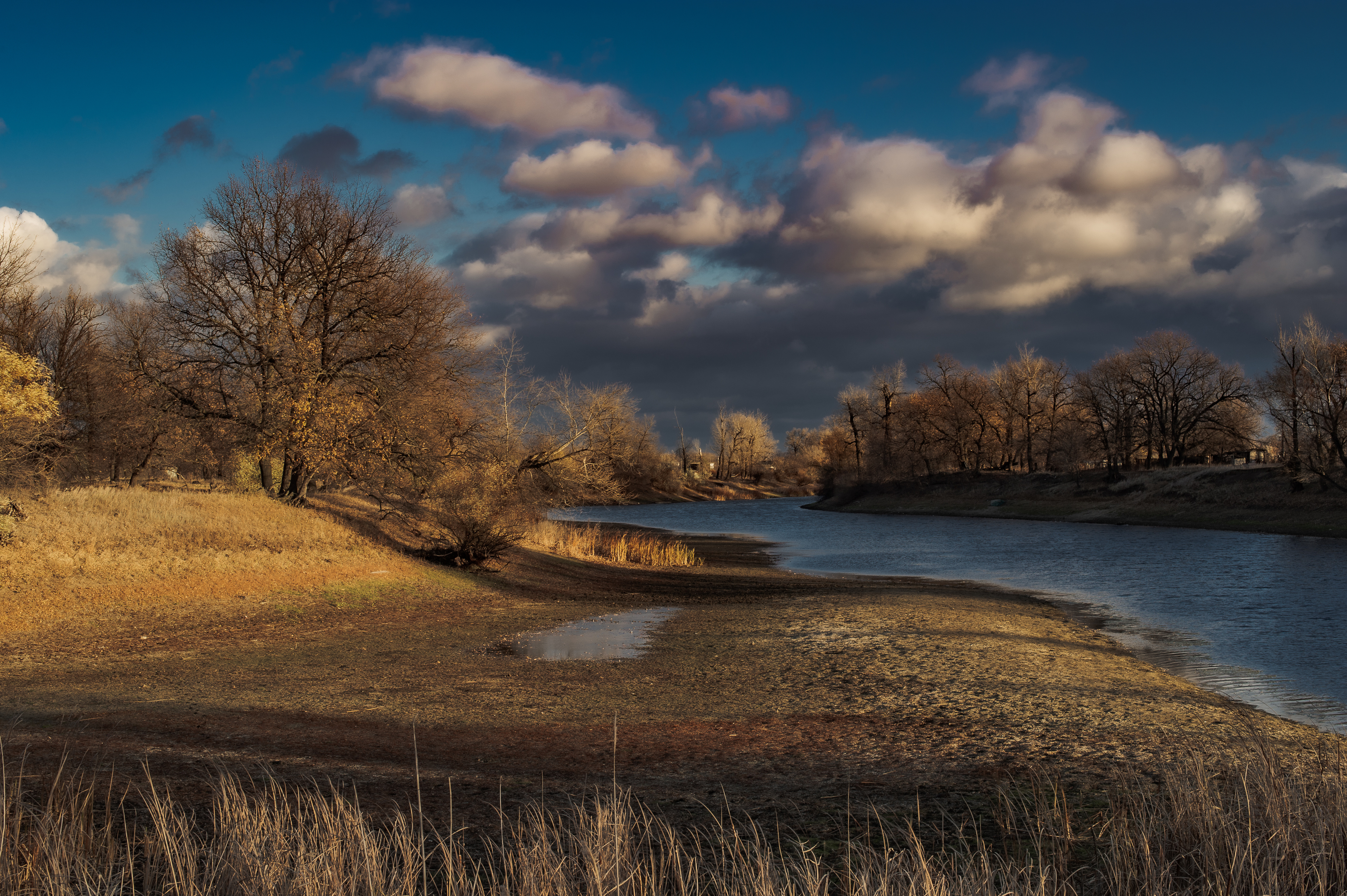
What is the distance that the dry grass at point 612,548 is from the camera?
31.5 meters

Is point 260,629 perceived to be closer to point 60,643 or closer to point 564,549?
point 60,643

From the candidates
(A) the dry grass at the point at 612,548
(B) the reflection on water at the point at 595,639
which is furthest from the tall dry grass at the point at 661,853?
(A) the dry grass at the point at 612,548

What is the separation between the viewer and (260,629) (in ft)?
Result: 52.1

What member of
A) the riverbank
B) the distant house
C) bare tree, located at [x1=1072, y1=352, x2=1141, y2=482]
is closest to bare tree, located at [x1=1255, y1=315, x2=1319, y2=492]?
the riverbank

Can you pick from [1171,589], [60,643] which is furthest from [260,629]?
[1171,589]

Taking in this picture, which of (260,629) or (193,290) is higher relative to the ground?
(193,290)

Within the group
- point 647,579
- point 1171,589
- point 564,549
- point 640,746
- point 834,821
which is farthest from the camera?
point 564,549

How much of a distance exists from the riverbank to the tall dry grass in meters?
47.4

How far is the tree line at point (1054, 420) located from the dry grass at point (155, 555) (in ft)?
202

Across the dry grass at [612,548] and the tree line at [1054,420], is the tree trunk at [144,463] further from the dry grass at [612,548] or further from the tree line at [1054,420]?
the tree line at [1054,420]

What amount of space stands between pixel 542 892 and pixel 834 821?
2.69 meters

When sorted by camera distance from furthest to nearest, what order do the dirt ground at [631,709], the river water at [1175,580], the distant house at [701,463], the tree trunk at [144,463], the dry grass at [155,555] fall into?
the distant house at [701,463] < the tree trunk at [144,463] < the dry grass at [155,555] < the river water at [1175,580] < the dirt ground at [631,709]

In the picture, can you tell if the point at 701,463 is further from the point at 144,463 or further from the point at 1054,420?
the point at 144,463

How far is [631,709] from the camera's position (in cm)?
991
